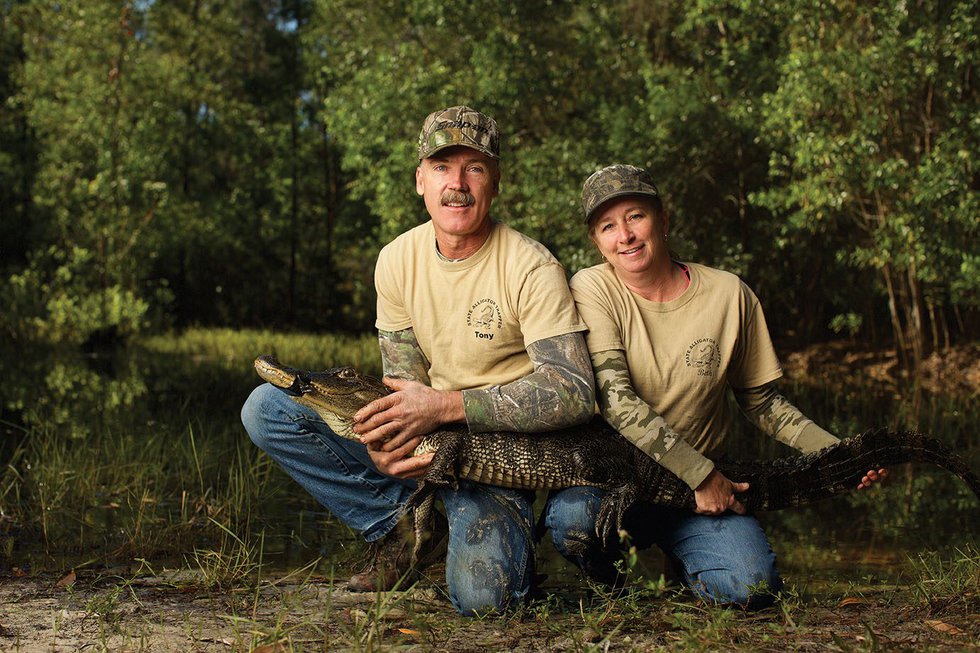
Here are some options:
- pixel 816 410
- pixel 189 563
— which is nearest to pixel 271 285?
pixel 816 410

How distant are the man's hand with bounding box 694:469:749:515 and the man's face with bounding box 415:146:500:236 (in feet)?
3.70

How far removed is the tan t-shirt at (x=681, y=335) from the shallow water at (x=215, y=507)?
106 cm

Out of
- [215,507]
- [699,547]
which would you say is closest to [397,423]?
[699,547]

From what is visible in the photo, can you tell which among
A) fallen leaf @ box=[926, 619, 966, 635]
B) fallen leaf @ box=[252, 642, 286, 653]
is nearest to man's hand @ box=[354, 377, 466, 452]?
fallen leaf @ box=[252, 642, 286, 653]

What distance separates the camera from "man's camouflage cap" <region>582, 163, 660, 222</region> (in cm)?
344

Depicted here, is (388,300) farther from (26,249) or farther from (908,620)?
(26,249)

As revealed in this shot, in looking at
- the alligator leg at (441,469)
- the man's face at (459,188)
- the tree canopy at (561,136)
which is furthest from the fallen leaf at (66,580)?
the tree canopy at (561,136)

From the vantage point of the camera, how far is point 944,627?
2.94 meters

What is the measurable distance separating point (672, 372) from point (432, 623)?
116 centimetres

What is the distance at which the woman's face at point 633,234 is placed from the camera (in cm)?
346

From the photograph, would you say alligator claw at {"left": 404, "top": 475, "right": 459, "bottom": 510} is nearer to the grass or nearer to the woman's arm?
the grass

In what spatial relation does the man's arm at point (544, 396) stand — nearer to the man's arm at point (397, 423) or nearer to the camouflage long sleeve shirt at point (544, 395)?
the camouflage long sleeve shirt at point (544, 395)

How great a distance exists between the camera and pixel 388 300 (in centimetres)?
375

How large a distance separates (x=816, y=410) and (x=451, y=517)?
21.9 feet
